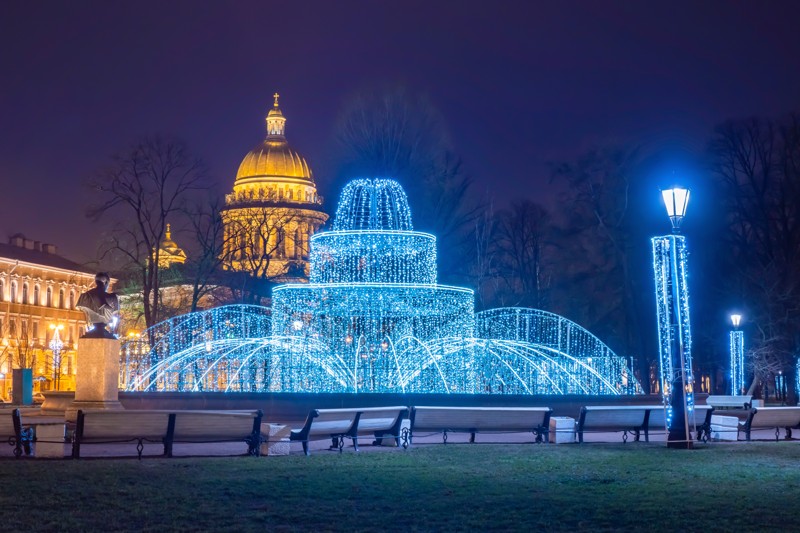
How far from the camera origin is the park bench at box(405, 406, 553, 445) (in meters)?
18.5

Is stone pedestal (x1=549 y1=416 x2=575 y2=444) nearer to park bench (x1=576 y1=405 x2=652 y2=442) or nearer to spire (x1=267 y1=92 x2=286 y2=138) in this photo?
park bench (x1=576 y1=405 x2=652 y2=442)

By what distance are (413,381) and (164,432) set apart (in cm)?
1343

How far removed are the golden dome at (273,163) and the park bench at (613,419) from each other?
83841 mm

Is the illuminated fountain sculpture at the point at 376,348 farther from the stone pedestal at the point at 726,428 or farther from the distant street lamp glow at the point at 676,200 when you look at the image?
the distant street lamp glow at the point at 676,200

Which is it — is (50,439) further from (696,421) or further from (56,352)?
(56,352)

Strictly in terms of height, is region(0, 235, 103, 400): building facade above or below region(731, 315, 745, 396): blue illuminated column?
above

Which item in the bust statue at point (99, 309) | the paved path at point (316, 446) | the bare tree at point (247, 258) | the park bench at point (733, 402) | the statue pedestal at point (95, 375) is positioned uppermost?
the bare tree at point (247, 258)

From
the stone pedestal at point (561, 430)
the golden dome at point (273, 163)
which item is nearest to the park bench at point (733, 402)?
the stone pedestal at point (561, 430)

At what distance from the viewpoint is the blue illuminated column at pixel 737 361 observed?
38.4m

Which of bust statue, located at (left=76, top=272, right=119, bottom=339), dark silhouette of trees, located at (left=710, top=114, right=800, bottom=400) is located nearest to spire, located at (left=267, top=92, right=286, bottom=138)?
dark silhouette of trees, located at (left=710, top=114, right=800, bottom=400)

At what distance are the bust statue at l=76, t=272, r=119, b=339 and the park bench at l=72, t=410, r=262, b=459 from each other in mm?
4328

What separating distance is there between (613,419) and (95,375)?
8382mm

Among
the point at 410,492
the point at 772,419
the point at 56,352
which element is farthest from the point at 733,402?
the point at 56,352

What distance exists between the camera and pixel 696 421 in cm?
2027
